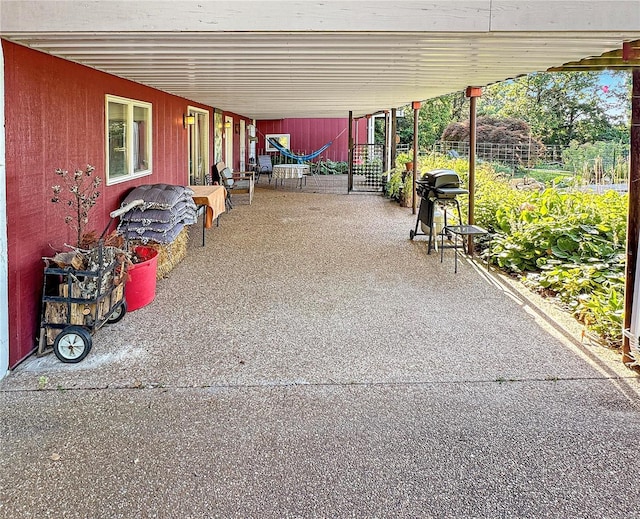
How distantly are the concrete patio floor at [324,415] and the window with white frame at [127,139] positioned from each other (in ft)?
5.60

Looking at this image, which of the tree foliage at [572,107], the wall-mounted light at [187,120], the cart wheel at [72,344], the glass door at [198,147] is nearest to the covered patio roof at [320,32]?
the cart wheel at [72,344]

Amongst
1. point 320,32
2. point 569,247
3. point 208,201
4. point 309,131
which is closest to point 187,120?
point 208,201

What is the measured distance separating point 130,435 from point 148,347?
4.06 feet

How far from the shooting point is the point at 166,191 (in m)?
6.16

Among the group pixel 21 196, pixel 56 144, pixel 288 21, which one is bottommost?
pixel 21 196

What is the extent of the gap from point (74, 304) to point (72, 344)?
0.26 metres

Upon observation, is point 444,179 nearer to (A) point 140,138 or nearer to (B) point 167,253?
(B) point 167,253

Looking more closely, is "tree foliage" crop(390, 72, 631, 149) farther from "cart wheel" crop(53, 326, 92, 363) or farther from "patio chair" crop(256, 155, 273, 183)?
"cart wheel" crop(53, 326, 92, 363)

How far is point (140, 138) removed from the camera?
6883 millimetres

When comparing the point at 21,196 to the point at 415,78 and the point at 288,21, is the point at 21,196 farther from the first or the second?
the point at 415,78

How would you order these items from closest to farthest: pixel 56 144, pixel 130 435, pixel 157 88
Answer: pixel 130 435 < pixel 56 144 < pixel 157 88

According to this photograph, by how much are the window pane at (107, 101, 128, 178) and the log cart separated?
2.10m

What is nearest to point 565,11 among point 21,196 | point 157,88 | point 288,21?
point 288,21

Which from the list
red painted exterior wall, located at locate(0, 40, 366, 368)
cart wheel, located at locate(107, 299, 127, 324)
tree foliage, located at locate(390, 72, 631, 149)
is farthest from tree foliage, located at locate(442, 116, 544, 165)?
cart wheel, located at locate(107, 299, 127, 324)
